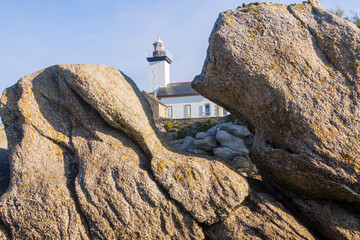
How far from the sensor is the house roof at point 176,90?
58.9 meters

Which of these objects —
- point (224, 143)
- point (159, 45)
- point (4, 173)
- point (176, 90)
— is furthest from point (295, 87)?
point (159, 45)

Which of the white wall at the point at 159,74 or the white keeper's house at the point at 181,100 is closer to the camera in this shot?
the white keeper's house at the point at 181,100

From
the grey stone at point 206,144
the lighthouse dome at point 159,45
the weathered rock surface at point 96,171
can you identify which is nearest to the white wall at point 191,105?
the lighthouse dome at point 159,45

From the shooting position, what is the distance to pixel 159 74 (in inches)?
2736

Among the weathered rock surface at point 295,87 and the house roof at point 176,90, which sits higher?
the house roof at point 176,90

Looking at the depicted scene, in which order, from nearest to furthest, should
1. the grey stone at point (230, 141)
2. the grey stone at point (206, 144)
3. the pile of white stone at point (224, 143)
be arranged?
the pile of white stone at point (224, 143)
the grey stone at point (230, 141)
the grey stone at point (206, 144)

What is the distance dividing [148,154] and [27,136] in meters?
3.20

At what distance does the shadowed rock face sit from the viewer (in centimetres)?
682

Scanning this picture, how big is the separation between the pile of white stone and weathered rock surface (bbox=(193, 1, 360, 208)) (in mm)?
8536

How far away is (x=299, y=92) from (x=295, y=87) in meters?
0.15

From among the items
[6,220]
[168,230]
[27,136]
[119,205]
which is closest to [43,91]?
[27,136]

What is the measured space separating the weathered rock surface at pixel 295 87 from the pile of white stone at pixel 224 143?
8.54m

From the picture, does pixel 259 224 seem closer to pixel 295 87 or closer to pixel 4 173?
pixel 295 87

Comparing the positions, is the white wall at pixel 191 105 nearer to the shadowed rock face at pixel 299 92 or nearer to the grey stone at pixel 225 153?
the grey stone at pixel 225 153
